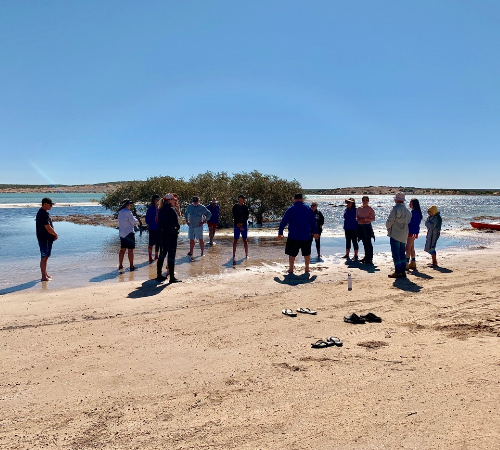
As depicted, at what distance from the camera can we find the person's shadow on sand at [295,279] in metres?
9.26

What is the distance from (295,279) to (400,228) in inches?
114

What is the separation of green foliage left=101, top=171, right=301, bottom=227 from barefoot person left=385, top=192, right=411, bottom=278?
1907 centimetres

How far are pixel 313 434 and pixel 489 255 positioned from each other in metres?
12.5

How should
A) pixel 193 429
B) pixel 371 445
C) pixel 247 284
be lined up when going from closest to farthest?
pixel 371 445 → pixel 193 429 → pixel 247 284

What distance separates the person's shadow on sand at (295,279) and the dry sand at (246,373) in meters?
Answer: 1.71

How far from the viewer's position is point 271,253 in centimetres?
1472

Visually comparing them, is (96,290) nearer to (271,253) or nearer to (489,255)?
(271,253)

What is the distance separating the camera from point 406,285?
28.9ft

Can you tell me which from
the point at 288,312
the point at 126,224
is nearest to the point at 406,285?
the point at 288,312

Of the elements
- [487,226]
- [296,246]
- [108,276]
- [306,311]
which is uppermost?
[296,246]

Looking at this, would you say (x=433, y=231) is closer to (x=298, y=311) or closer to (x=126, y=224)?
(x=298, y=311)

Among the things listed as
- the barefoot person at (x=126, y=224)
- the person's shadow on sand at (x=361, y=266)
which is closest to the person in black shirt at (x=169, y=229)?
the barefoot person at (x=126, y=224)

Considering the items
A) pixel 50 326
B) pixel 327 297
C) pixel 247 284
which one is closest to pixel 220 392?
pixel 50 326

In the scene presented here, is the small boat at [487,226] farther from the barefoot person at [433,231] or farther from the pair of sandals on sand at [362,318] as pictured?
the pair of sandals on sand at [362,318]
